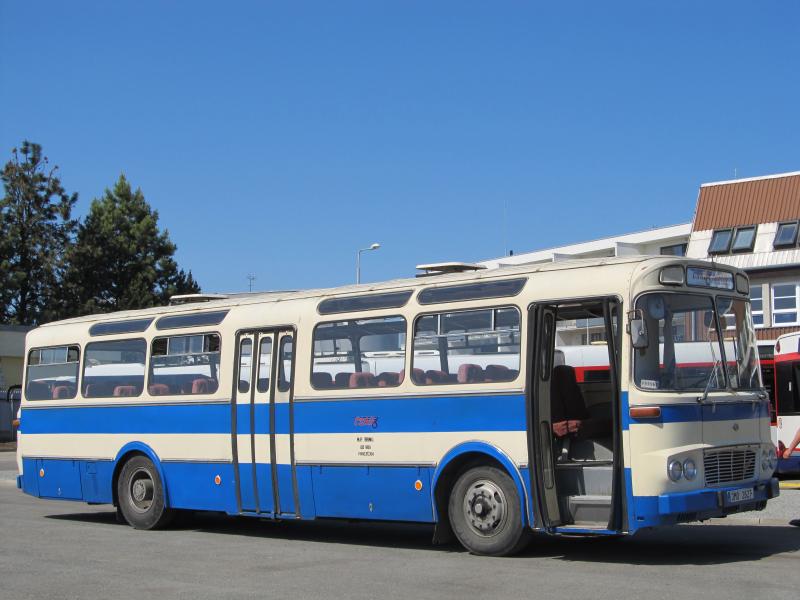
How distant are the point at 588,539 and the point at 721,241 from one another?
3858 centimetres

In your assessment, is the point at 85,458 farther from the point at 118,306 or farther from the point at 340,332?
the point at 118,306

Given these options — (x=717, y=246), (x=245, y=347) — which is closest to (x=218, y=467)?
(x=245, y=347)

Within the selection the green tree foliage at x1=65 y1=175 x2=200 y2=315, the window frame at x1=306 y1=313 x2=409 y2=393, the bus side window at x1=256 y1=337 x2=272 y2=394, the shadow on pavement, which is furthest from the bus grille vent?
the green tree foliage at x1=65 y1=175 x2=200 y2=315

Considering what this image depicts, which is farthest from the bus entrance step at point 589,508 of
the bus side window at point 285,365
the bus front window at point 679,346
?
the bus side window at point 285,365

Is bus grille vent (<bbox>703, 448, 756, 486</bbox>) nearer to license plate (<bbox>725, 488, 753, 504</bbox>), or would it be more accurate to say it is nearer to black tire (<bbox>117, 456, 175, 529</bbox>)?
license plate (<bbox>725, 488, 753, 504</bbox>)

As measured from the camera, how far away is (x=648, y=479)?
37.2 ft

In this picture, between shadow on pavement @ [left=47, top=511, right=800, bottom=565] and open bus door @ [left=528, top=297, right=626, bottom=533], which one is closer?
open bus door @ [left=528, top=297, right=626, bottom=533]

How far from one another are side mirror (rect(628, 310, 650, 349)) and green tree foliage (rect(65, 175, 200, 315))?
56.4m

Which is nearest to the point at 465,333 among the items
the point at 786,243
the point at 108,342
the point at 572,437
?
the point at 572,437

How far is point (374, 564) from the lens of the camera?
1216 centimetres

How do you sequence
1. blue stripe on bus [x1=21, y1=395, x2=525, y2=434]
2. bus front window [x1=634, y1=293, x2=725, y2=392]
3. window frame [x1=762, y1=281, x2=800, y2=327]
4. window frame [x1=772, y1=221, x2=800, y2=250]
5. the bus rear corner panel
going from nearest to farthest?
bus front window [x1=634, y1=293, x2=725, y2=392], blue stripe on bus [x1=21, y1=395, x2=525, y2=434], the bus rear corner panel, window frame [x1=762, y1=281, x2=800, y2=327], window frame [x1=772, y1=221, x2=800, y2=250]

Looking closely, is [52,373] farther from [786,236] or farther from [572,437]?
[786,236]

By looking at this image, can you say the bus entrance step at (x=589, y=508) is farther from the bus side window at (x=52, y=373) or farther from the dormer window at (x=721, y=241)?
the dormer window at (x=721, y=241)

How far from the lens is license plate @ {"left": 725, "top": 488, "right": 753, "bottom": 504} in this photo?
1179 cm
